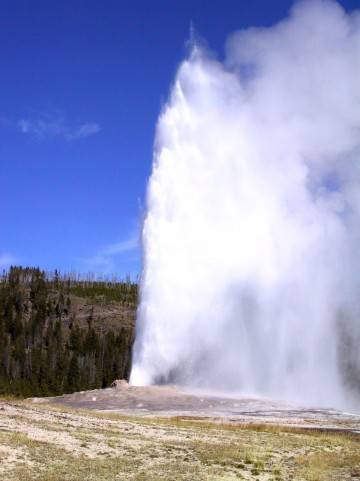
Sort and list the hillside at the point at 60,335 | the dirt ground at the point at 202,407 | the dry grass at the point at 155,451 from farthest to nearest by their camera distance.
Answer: the hillside at the point at 60,335 < the dirt ground at the point at 202,407 < the dry grass at the point at 155,451

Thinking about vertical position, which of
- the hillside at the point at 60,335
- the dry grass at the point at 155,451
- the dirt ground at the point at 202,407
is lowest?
the dry grass at the point at 155,451

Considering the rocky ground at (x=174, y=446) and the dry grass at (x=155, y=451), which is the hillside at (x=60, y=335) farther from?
the dry grass at (x=155, y=451)

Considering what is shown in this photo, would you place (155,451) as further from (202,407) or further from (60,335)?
(60,335)

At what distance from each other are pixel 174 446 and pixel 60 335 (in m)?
106

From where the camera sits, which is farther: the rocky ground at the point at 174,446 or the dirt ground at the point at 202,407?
the dirt ground at the point at 202,407

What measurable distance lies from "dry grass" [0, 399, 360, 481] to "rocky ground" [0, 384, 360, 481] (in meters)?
0.03

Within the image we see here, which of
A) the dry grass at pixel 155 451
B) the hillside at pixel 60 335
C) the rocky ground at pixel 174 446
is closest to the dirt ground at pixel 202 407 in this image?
the rocky ground at pixel 174 446

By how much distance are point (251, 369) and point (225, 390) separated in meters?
4.73

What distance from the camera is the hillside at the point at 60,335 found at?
322 ft

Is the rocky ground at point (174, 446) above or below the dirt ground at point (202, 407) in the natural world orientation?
below

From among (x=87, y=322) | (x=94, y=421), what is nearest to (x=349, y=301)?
(x=94, y=421)

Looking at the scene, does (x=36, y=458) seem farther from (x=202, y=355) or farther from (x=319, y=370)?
(x=319, y=370)

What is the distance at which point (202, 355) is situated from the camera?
1875 inches

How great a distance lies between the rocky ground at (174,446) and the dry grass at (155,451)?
0.03 m
